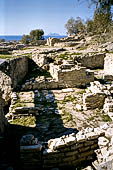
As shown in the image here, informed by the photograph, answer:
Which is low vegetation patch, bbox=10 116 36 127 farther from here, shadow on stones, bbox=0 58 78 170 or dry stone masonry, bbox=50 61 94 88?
dry stone masonry, bbox=50 61 94 88

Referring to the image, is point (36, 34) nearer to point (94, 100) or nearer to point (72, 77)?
Answer: point (72, 77)

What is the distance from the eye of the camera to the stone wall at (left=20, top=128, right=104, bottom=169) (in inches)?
188

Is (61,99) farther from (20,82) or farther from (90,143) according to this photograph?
(90,143)

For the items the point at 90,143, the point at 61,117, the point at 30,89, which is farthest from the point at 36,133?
the point at 30,89

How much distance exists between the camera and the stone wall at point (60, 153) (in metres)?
4.77

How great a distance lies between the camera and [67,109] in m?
9.05

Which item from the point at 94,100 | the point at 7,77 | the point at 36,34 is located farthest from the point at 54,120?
the point at 36,34

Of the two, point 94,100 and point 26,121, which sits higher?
point 94,100

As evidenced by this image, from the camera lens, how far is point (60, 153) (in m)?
4.85

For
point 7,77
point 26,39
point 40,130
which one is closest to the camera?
point 40,130

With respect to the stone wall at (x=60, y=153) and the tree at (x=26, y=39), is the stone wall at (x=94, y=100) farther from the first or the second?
the tree at (x=26, y=39)

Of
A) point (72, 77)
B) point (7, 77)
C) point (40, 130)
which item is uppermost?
point (7, 77)

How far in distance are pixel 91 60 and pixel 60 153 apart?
14.5m

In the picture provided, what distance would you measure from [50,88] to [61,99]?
2.10m
